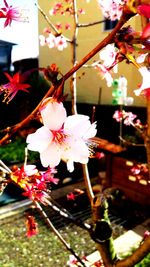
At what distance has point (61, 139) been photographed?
640 mm

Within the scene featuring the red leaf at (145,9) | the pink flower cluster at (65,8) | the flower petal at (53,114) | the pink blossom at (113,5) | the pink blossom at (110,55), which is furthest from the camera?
the pink flower cluster at (65,8)

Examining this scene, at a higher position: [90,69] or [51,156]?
[51,156]

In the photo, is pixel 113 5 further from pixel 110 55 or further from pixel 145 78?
pixel 145 78

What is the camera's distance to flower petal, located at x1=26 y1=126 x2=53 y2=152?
61 cm

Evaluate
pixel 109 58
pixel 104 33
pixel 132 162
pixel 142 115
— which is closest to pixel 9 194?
→ pixel 132 162

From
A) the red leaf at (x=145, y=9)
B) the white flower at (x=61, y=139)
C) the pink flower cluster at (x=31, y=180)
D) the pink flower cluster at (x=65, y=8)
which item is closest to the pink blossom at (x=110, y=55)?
the white flower at (x=61, y=139)

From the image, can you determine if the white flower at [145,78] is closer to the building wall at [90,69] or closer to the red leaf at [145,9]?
the red leaf at [145,9]

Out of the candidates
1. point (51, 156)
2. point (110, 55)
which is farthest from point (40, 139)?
point (110, 55)

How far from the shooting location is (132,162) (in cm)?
482

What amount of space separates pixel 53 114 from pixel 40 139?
0.08 metres

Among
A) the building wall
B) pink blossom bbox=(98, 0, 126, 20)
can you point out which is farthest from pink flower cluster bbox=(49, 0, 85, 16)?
Result: the building wall

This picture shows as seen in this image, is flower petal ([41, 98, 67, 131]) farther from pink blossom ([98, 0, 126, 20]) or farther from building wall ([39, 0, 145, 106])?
building wall ([39, 0, 145, 106])

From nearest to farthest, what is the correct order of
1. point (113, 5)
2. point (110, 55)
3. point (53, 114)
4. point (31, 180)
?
point (53, 114) < point (110, 55) < point (31, 180) < point (113, 5)

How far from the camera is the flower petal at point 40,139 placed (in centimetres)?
61
